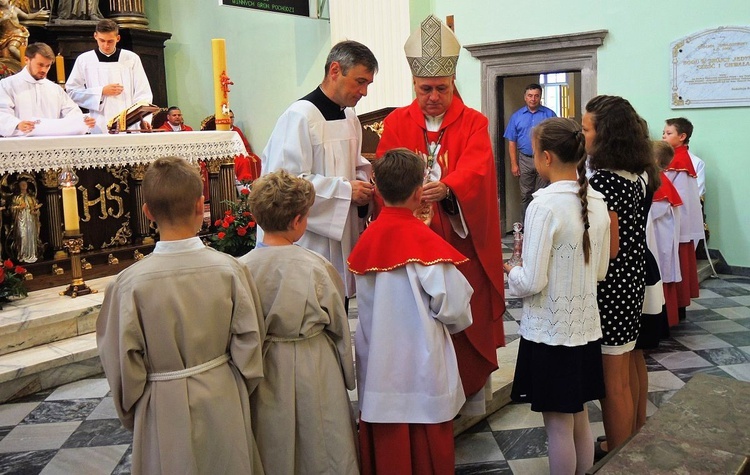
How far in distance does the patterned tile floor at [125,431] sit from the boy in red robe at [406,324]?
0.61 metres

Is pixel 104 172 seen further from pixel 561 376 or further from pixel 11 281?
pixel 561 376

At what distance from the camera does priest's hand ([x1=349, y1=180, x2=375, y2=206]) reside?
117 inches

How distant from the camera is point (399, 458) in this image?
2.55 m

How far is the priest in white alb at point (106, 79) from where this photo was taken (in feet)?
A: 22.0

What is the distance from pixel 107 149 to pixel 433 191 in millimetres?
3531

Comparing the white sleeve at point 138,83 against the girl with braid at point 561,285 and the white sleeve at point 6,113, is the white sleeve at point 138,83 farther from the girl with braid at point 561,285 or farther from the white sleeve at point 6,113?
the girl with braid at point 561,285

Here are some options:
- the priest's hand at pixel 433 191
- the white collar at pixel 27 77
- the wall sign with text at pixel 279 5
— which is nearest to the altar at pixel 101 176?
the white collar at pixel 27 77

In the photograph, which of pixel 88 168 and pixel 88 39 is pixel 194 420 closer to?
pixel 88 168

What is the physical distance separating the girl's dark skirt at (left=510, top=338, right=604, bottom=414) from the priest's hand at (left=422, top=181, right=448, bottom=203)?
2.05 feet

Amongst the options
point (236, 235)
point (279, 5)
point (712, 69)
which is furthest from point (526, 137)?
point (236, 235)

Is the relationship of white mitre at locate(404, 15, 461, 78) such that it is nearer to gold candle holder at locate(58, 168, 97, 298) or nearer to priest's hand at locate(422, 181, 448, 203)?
priest's hand at locate(422, 181, 448, 203)

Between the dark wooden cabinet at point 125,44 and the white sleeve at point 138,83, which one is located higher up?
the dark wooden cabinet at point 125,44

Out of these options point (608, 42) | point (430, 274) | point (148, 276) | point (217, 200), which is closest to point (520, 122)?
point (608, 42)

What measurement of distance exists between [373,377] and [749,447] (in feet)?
3.74
